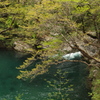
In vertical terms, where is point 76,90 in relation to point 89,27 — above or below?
below

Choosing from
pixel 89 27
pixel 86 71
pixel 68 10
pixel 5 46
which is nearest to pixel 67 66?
pixel 86 71

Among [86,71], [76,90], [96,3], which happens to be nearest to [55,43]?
[96,3]

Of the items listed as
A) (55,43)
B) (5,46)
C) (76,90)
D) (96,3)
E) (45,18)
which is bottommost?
(5,46)

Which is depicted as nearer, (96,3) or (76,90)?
(96,3)

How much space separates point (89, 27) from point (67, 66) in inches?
247

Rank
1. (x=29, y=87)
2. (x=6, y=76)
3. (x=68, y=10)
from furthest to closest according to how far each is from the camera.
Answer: (x=6, y=76) → (x=29, y=87) → (x=68, y=10)

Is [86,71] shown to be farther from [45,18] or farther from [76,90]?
[45,18]

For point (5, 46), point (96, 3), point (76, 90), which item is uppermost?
point (96, 3)

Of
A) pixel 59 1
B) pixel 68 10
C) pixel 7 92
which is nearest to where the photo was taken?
pixel 59 1

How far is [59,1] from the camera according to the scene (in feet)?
28.9

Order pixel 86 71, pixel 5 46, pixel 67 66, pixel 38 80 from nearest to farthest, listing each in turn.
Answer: pixel 38 80 < pixel 86 71 < pixel 67 66 < pixel 5 46

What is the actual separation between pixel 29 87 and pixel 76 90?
400 cm

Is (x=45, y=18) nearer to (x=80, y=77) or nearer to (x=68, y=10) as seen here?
(x=68, y=10)

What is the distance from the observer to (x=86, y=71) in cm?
1516
